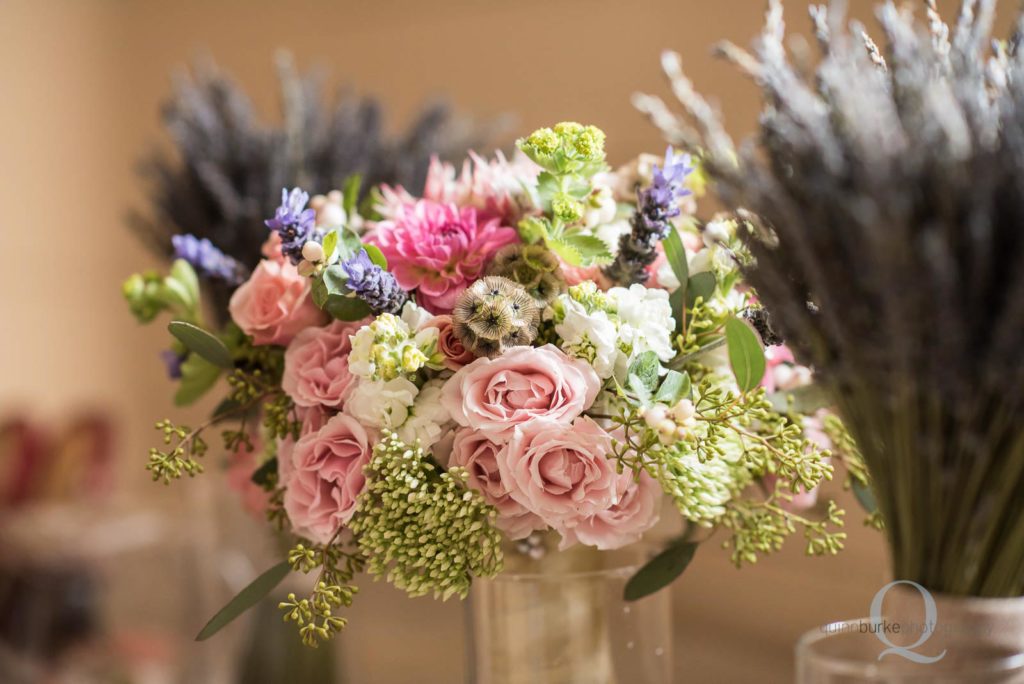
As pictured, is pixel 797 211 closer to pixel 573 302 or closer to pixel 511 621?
pixel 573 302

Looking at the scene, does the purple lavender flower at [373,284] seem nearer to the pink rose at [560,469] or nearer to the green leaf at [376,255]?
the green leaf at [376,255]

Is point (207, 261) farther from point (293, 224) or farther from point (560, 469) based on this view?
point (560, 469)

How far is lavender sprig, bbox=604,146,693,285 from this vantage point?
0.63 metres

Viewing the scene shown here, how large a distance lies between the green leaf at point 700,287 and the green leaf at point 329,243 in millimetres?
248

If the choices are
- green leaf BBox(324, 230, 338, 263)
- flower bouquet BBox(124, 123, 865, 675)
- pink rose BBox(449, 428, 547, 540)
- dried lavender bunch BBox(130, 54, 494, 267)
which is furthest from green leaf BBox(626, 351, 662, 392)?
dried lavender bunch BBox(130, 54, 494, 267)

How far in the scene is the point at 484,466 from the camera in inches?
24.3

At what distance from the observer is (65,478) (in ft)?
5.13

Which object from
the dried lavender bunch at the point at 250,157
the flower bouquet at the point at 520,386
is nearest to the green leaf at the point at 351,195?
the flower bouquet at the point at 520,386

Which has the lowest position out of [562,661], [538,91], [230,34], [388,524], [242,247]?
[562,661]

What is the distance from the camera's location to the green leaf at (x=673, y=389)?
602 millimetres

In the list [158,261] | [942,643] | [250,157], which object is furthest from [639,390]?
[158,261]

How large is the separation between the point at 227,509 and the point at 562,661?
1.99ft

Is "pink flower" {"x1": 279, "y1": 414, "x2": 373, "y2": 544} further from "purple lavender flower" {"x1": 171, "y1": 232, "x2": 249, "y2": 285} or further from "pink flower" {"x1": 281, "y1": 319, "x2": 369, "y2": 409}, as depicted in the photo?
"purple lavender flower" {"x1": 171, "y1": 232, "x2": 249, "y2": 285}

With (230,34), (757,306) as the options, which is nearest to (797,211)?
(757,306)
